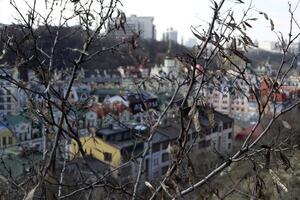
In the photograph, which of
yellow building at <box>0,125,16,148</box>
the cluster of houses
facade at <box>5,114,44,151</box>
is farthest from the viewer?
yellow building at <box>0,125,16,148</box>

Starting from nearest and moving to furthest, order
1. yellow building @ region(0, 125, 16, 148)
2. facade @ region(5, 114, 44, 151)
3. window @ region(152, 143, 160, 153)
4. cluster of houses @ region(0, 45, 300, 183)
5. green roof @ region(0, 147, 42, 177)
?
1. cluster of houses @ region(0, 45, 300, 183)
2. green roof @ region(0, 147, 42, 177)
3. facade @ region(5, 114, 44, 151)
4. yellow building @ region(0, 125, 16, 148)
5. window @ region(152, 143, 160, 153)

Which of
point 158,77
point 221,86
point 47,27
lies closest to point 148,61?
point 158,77

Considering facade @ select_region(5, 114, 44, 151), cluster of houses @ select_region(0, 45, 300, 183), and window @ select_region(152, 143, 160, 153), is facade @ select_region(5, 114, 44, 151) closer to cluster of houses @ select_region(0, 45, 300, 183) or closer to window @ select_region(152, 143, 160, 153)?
cluster of houses @ select_region(0, 45, 300, 183)

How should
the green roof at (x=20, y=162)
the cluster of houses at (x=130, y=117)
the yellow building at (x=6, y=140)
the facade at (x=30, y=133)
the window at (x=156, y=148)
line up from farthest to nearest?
the window at (x=156, y=148)
the yellow building at (x=6, y=140)
the facade at (x=30, y=133)
the green roof at (x=20, y=162)
the cluster of houses at (x=130, y=117)

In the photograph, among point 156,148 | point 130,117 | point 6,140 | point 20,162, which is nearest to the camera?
point 20,162

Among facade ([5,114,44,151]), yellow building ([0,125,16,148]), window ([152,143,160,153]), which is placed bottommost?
window ([152,143,160,153])

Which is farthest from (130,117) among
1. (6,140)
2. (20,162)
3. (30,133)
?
(20,162)

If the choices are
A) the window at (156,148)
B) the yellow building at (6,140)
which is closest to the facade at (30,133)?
the yellow building at (6,140)

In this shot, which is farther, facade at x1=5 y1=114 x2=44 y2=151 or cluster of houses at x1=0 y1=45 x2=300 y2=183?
facade at x1=5 y1=114 x2=44 y2=151

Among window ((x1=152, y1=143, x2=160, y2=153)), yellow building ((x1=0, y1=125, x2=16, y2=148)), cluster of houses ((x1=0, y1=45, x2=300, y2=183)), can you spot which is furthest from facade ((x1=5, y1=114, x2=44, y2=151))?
window ((x1=152, y1=143, x2=160, y2=153))

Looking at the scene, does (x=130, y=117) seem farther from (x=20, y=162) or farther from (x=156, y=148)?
(x=20, y=162)

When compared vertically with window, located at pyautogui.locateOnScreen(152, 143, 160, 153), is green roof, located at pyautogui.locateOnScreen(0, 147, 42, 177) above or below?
above

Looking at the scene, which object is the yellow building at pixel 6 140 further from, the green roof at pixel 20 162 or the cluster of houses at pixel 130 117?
the green roof at pixel 20 162

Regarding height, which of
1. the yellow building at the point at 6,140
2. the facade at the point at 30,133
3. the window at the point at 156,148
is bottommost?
the window at the point at 156,148
